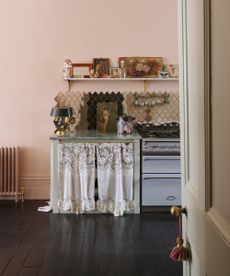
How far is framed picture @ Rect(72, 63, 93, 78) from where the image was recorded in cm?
491

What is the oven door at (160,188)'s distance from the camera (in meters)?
4.28

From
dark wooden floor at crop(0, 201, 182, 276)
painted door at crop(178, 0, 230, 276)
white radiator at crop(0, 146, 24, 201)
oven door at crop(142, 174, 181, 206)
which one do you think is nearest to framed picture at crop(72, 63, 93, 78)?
white radiator at crop(0, 146, 24, 201)

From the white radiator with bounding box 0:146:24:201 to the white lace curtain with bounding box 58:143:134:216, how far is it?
92 cm

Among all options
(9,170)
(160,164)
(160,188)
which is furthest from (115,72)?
(9,170)

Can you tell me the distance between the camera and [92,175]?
165 inches

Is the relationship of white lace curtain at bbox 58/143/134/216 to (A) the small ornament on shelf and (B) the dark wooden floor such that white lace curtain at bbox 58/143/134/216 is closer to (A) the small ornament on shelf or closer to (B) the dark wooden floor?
(B) the dark wooden floor

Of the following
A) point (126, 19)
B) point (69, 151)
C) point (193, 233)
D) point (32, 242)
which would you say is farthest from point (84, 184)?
point (193, 233)

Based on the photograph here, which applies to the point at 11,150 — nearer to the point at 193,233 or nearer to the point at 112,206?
the point at 112,206

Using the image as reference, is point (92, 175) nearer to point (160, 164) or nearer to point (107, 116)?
point (160, 164)

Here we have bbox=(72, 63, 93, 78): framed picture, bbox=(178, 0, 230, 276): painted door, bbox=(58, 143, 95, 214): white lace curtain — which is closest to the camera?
bbox=(178, 0, 230, 276): painted door

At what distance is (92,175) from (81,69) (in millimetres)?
1542

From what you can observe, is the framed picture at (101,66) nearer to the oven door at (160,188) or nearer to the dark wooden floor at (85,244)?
→ the oven door at (160,188)

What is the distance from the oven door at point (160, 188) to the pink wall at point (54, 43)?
140 centimetres

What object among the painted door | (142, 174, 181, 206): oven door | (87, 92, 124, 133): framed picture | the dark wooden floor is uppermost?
(87, 92, 124, 133): framed picture
